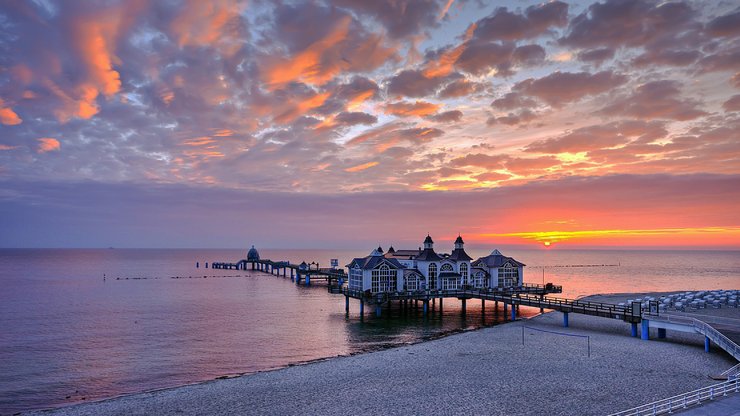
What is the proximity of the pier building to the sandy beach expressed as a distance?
961 inches

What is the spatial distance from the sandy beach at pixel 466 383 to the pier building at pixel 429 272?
80.1 feet

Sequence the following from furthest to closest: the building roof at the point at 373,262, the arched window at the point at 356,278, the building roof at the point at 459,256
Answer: the building roof at the point at 459,256 < the arched window at the point at 356,278 < the building roof at the point at 373,262

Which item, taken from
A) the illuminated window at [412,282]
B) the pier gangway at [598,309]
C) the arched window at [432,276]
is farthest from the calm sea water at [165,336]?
the pier gangway at [598,309]

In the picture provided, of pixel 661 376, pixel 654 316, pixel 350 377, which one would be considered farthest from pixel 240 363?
pixel 654 316

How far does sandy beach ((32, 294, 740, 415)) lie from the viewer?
2736cm

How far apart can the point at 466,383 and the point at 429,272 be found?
4062 cm

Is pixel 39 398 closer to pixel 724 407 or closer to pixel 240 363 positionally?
pixel 240 363

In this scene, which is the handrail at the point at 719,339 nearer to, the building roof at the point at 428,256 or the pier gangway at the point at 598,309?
A: the pier gangway at the point at 598,309

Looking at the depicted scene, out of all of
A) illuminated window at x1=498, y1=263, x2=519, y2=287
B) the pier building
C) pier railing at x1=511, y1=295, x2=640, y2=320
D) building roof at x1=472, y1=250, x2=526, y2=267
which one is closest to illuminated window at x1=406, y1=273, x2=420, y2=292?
the pier building

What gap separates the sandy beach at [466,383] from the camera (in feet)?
89.8

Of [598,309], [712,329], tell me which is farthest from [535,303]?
[712,329]

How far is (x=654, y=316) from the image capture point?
45.1 m

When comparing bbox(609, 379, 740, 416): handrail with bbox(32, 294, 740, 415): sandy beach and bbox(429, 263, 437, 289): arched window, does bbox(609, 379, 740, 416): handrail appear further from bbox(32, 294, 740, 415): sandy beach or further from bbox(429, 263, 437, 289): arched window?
bbox(429, 263, 437, 289): arched window

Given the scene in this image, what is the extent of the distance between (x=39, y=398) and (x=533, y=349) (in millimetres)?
36751
